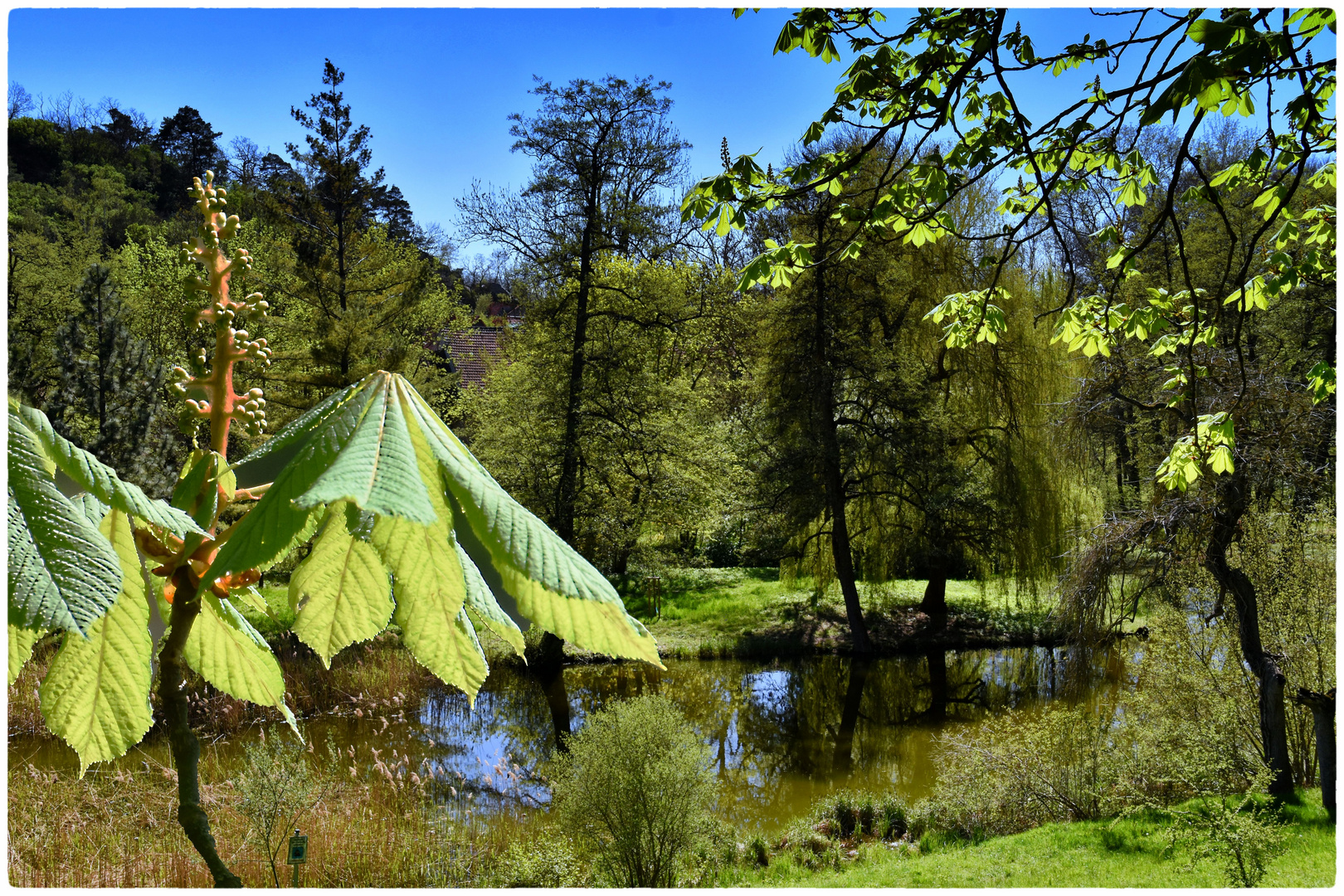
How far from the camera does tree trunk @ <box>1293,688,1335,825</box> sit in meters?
5.78

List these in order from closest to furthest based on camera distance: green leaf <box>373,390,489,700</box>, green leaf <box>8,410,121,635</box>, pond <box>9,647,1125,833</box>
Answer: green leaf <box>8,410,121,635</box>
green leaf <box>373,390,489,700</box>
pond <box>9,647,1125,833</box>

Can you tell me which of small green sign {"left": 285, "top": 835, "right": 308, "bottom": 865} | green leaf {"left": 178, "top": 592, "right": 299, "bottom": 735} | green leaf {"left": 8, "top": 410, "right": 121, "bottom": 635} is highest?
green leaf {"left": 8, "top": 410, "right": 121, "bottom": 635}

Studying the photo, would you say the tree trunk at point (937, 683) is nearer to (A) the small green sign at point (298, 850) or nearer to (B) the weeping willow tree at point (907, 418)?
(B) the weeping willow tree at point (907, 418)

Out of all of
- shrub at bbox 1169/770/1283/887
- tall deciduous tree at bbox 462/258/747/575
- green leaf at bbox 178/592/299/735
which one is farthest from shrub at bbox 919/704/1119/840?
green leaf at bbox 178/592/299/735

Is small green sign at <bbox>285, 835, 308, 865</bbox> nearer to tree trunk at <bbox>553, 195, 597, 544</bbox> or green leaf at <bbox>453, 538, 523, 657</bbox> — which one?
green leaf at <bbox>453, 538, 523, 657</bbox>

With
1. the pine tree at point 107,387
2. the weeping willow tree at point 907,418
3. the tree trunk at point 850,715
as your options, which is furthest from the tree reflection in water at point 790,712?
the pine tree at point 107,387

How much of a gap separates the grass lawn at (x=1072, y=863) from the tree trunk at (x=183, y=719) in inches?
223

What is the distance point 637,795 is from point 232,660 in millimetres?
5040

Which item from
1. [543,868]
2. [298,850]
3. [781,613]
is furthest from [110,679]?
[781,613]

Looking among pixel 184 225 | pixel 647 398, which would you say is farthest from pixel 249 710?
pixel 184 225

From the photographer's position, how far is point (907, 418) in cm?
1134

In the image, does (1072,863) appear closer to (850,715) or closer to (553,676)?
(850,715)

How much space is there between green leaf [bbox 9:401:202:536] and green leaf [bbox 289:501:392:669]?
69 mm

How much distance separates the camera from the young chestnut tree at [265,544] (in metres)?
0.36
